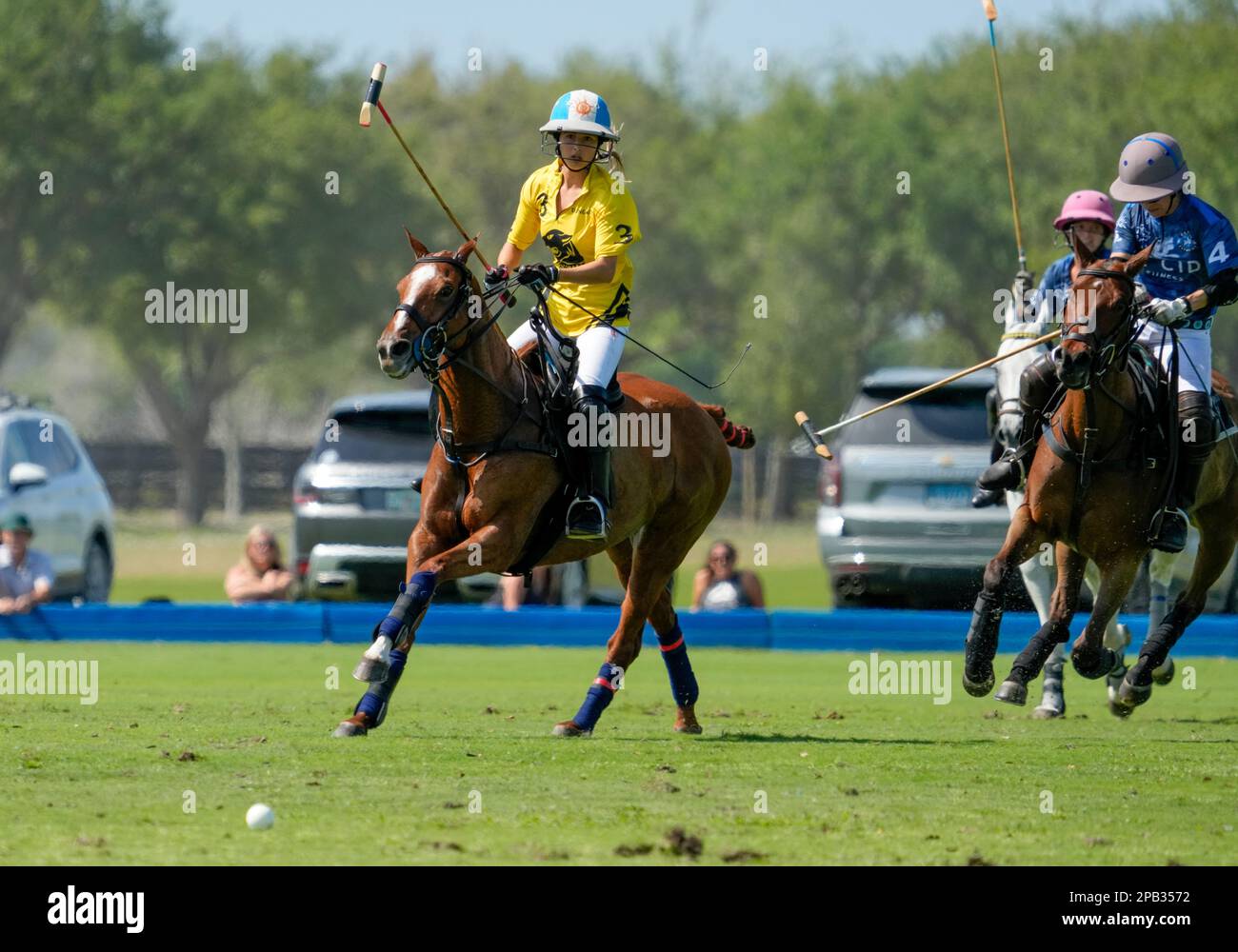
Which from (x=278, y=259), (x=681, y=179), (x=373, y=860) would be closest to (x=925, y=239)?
(x=681, y=179)

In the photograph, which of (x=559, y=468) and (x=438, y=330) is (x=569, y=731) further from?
(x=438, y=330)

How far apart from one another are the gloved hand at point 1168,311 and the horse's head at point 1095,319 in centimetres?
33

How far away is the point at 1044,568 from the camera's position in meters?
13.7

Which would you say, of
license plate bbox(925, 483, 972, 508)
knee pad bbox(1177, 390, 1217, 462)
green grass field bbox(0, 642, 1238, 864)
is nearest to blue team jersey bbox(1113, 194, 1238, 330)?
knee pad bbox(1177, 390, 1217, 462)

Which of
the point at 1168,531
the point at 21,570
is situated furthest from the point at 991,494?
the point at 21,570

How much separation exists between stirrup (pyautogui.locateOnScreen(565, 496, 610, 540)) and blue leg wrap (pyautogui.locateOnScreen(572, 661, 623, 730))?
2.34ft

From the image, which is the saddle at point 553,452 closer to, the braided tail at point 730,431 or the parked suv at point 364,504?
the braided tail at point 730,431

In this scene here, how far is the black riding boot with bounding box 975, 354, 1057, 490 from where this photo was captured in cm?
1130

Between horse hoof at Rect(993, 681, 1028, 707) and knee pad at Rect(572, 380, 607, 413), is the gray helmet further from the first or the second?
knee pad at Rect(572, 380, 607, 413)

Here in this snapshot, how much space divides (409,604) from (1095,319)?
11.8ft

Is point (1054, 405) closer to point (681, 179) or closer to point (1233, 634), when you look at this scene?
point (1233, 634)

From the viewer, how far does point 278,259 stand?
5481cm

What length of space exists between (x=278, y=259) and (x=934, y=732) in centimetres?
→ 4463

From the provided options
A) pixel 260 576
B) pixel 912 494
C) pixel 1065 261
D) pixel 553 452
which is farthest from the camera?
pixel 260 576
